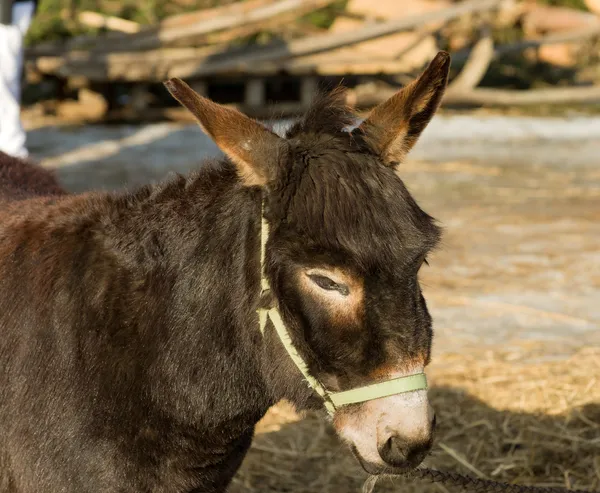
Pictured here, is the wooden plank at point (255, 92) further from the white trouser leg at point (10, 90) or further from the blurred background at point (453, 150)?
the white trouser leg at point (10, 90)

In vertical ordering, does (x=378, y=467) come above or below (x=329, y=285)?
below

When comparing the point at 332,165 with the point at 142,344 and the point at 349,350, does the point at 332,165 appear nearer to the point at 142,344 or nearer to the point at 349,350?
the point at 349,350

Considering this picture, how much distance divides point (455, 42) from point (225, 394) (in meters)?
15.7

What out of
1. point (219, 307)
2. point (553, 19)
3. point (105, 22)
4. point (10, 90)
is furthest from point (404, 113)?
point (553, 19)

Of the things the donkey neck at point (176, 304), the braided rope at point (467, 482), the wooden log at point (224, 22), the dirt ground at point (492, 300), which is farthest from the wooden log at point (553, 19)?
the donkey neck at point (176, 304)

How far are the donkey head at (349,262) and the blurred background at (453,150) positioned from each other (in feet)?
1.45

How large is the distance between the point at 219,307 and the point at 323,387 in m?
0.40

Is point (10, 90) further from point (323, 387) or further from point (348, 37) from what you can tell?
point (348, 37)

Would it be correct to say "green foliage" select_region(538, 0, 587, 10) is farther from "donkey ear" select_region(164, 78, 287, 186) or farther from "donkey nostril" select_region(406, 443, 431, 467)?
"donkey nostril" select_region(406, 443, 431, 467)

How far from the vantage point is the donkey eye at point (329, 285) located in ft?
7.66

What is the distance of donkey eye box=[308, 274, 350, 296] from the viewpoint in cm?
233

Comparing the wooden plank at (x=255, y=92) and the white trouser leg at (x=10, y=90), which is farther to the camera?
the wooden plank at (x=255, y=92)

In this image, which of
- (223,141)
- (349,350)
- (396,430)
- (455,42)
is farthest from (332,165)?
(455,42)

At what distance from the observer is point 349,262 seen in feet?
7.61
